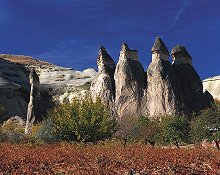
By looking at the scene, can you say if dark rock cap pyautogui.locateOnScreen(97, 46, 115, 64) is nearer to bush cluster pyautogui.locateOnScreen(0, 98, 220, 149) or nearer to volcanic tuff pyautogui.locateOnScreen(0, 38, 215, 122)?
volcanic tuff pyautogui.locateOnScreen(0, 38, 215, 122)

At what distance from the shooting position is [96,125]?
112 ft

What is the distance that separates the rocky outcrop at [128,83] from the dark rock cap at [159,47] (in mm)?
2402

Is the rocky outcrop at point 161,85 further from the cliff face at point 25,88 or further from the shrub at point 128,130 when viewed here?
the cliff face at point 25,88

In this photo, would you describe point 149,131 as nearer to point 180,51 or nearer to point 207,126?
point 207,126

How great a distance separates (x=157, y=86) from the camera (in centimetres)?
4978

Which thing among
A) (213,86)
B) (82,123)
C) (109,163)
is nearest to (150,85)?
(82,123)

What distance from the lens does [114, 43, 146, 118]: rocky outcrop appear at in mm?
49969

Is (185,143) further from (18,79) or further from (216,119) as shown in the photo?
(18,79)

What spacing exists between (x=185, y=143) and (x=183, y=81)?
1500 cm

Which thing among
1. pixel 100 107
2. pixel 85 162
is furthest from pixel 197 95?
pixel 85 162

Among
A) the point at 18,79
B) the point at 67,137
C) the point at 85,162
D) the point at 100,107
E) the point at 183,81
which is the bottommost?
the point at 85,162

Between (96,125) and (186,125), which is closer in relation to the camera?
(96,125)

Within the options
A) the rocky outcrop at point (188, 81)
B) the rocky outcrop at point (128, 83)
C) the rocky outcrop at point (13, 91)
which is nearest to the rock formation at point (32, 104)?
the rocky outcrop at point (13, 91)

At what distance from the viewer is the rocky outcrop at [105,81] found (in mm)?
51531
